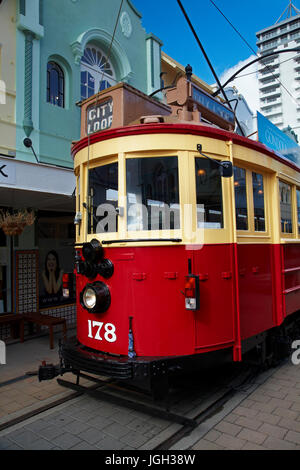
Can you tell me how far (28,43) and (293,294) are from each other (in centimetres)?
671

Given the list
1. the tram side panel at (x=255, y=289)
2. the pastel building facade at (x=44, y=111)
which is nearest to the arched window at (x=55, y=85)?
the pastel building facade at (x=44, y=111)

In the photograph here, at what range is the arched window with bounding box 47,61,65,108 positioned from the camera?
7.46 metres

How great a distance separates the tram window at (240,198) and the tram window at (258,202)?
0.26 m

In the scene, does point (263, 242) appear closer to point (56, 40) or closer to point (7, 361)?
point (7, 361)

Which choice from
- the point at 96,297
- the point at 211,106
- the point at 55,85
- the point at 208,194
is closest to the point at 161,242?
the point at 208,194

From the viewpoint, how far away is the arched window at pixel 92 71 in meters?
8.33

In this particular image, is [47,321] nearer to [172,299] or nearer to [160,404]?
[160,404]

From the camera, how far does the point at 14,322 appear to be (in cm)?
685

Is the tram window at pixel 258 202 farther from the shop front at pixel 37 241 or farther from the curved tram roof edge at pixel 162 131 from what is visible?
the shop front at pixel 37 241

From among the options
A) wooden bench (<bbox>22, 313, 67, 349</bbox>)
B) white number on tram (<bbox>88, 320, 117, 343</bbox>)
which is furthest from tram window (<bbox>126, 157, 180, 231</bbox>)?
wooden bench (<bbox>22, 313, 67, 349</bbox>)

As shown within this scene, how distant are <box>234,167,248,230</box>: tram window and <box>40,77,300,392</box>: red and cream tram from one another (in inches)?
0.5

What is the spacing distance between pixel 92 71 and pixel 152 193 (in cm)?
635
